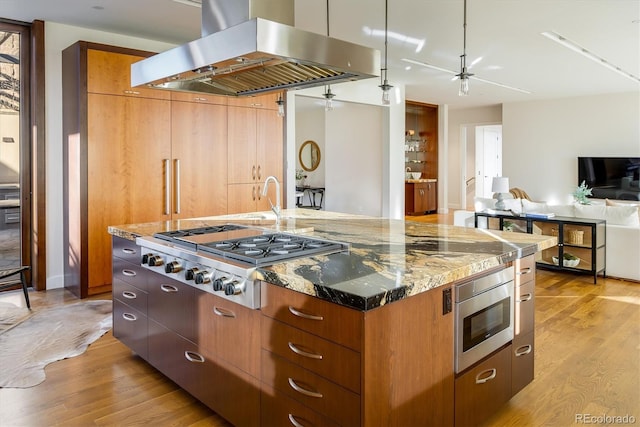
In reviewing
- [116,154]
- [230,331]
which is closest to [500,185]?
[116,154]

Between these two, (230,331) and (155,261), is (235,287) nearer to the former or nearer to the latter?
(230,331)

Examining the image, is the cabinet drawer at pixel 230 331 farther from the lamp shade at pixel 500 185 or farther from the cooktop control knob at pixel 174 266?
the lamp shade at pixel 500 185

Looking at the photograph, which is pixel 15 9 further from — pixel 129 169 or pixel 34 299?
pixel 34 299

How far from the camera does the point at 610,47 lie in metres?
5.74

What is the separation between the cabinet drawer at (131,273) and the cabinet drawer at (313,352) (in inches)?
43.1

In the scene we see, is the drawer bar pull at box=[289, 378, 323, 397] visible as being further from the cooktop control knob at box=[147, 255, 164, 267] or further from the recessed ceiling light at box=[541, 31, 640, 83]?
the recessed ceiling light at box=[541, 31, 640, 83]

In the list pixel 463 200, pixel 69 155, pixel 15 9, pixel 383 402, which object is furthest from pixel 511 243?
pixel 463 200

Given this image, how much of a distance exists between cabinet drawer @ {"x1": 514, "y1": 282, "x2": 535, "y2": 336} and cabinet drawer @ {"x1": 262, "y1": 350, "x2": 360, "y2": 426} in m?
1.15

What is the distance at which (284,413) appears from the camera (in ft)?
6.01

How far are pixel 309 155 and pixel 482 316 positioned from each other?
1046 centimetres

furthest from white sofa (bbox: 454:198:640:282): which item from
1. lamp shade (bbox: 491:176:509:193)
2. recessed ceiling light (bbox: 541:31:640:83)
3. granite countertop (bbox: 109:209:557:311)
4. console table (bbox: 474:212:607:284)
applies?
granite countertop (bbox: 109:209:557:311)

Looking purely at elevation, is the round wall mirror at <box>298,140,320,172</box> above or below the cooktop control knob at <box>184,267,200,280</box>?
above

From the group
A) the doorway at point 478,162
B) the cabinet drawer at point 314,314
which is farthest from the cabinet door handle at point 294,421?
the doorway at point 478,162

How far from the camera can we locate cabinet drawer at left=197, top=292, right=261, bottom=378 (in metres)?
1.97
